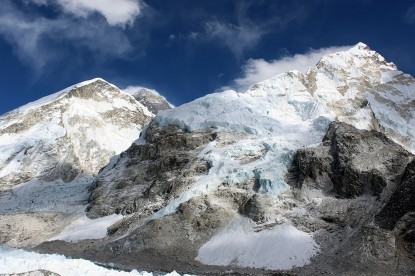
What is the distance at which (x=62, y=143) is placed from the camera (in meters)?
128

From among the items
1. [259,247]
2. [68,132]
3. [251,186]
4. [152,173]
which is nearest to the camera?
[259,247]

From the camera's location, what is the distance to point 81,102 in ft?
489

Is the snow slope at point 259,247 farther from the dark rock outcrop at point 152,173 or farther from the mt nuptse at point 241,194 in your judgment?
the dark rock outcrop at point 152,173

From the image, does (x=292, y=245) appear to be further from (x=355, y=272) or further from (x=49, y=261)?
(x=49, y=261)

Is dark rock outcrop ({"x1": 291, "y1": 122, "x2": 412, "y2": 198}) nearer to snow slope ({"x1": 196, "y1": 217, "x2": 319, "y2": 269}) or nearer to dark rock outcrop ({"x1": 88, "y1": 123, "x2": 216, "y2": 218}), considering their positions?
snow slope ({"x1": 196, "y1": 217, "x2": 319, "y2": 269})

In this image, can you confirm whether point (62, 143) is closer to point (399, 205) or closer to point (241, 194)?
point (241, 194)

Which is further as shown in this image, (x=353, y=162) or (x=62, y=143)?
(x=62, y=143)

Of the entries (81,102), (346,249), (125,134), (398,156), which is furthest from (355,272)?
(81,102)

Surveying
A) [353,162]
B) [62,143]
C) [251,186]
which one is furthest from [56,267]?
[62,143]

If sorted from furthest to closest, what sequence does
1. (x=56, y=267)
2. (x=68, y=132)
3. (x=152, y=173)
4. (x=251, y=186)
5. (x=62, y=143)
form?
1. (x=68, y=132)
2. (x=62, y=143)
3. (x=152, y=173)
4. (x=251, y=186)
5. (x=56, y=267)

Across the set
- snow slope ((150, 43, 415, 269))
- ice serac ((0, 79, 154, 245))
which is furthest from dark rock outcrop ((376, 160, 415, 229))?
ice serac ((0, 79, 154, 245))

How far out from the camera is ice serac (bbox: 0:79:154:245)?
98.9 meters

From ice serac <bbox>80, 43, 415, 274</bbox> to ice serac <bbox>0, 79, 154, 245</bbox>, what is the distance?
17846 mm

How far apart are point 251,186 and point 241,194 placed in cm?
203
